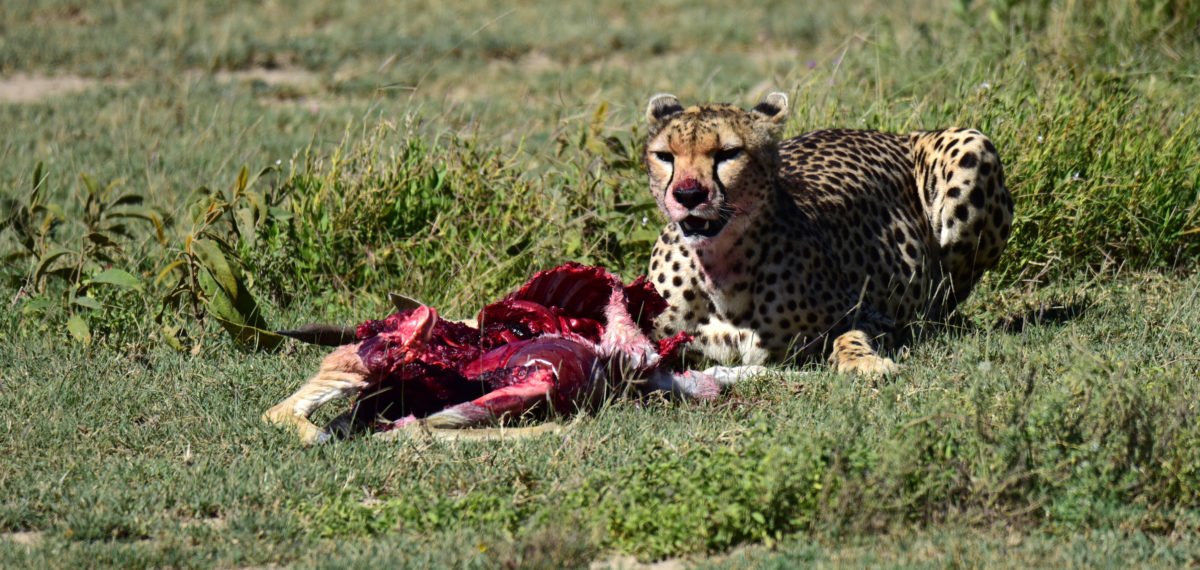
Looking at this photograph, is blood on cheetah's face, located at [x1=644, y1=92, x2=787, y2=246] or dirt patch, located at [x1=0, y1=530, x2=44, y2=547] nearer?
dirt patch, located at [x1=0, y1=530, x2=44, y2=547]

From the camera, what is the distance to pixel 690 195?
15.8 ft

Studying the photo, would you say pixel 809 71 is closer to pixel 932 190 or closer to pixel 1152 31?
pixel 932 190

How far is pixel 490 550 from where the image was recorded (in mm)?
3588

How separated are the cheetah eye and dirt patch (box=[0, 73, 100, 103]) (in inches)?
257

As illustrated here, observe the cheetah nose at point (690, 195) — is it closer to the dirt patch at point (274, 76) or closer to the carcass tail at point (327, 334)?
the carcass tail at point (327, 334)

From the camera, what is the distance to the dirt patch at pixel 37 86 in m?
10.3

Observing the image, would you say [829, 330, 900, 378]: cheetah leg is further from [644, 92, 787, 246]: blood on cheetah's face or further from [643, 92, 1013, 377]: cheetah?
[644, 92, 787, 246]: blood on cheetah's face

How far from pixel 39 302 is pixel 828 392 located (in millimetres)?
2739

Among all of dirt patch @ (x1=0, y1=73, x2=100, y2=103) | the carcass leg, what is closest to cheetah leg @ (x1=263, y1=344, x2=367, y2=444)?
the carcass leg

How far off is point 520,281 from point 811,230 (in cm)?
123

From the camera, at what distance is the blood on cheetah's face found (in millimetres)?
4875

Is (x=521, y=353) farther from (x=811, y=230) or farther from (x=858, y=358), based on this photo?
(x=811, y=230)

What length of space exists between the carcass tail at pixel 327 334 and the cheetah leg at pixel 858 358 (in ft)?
4.95

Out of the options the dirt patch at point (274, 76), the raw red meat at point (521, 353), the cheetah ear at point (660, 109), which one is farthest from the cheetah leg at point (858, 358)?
the dirt patch at point (274, 76)
